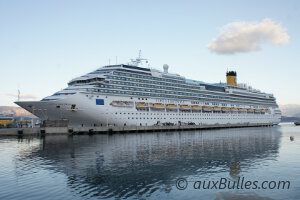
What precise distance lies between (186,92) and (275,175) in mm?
84964

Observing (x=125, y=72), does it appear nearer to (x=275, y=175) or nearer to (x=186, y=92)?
(x=186, y=92)

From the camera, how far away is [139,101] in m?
86.9

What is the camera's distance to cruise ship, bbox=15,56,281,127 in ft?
240

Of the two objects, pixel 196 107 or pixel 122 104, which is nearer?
pixel 122 104

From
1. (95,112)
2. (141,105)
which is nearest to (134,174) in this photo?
(95,112)

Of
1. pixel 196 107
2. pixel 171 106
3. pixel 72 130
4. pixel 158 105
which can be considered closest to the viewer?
pixel 72 130

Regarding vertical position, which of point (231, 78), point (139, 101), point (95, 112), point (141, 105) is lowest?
point (95, 112)

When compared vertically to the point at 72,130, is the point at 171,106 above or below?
above

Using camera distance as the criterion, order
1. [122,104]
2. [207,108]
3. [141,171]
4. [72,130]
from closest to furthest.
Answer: [141,171] < [72,130] < [122,104] < [207,108]

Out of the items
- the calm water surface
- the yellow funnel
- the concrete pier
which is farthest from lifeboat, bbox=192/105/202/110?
the calm water surface

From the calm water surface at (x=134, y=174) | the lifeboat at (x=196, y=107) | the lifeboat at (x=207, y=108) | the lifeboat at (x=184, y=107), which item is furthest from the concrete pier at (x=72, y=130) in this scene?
the calm water surface at (x=134, y=174)

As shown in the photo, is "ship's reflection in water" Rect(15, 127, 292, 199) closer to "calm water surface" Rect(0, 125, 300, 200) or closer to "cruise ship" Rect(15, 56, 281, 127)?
"calm water surface" Rect(0, 125, 300, 200)

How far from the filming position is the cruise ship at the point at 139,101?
73125mm

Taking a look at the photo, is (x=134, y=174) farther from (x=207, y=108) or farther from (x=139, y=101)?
(x=207, y=108)
